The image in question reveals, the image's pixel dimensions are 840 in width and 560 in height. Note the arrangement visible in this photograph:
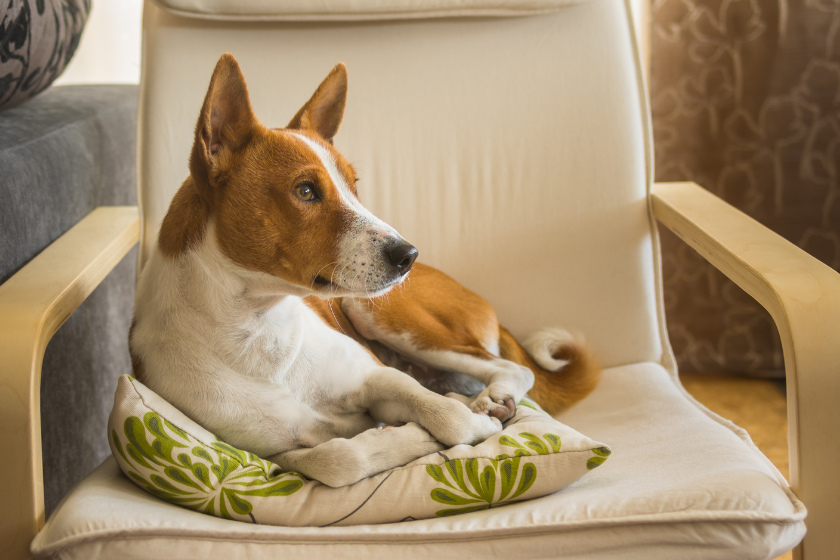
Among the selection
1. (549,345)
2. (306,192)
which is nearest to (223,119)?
(306,192)

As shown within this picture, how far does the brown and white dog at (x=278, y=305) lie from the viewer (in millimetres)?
1015

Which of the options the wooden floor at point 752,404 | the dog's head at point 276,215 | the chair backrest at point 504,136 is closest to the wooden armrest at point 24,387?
the dog's head at point 276,215

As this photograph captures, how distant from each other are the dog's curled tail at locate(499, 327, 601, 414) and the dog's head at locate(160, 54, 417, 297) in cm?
50

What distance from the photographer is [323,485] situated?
99 centimetres

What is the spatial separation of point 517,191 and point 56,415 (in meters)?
1.14

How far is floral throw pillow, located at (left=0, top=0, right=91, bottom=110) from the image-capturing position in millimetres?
1305

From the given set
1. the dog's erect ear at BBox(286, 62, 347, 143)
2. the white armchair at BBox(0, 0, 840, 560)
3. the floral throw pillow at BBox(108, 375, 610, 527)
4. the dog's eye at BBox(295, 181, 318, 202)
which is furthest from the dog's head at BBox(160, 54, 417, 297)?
the white armchair at BBox(0, 0, 840, 560)

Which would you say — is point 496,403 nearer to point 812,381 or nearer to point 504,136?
point 812,381

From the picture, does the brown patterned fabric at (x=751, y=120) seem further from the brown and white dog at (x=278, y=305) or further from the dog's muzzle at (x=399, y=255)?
the dog's muzzle at (x=399, y=255)

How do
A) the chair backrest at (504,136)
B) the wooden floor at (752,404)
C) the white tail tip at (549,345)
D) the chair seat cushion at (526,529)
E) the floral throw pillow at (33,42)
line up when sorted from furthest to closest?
1. the wooden floor at (752,404)
2. the chair backrest at (504,136)
3. the white tail tip at (549,345)
4. the floral throw pillow at (33,42)
5. the chair seat cushion at (526,529)

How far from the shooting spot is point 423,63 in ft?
5.27

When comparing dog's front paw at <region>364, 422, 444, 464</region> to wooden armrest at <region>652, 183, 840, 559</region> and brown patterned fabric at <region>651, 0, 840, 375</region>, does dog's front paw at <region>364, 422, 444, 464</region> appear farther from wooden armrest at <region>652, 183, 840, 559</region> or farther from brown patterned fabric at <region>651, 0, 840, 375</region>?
brown patterned fabric at <region>651, 0, 840, 375</region>

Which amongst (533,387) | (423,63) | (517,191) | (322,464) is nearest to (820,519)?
(533,387)

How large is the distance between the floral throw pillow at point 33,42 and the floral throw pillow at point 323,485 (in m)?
0.76
